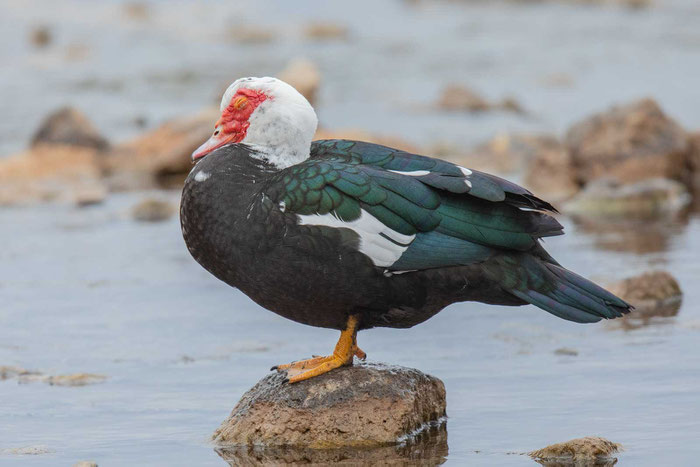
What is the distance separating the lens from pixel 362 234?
566 centimetres

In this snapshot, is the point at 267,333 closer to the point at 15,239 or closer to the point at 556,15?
the point at 15,239

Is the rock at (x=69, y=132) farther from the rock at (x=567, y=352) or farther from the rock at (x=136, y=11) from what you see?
the rock at (x=136, y=11)

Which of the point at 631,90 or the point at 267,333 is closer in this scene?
the point at 267,333

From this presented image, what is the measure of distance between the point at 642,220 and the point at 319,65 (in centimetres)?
1316

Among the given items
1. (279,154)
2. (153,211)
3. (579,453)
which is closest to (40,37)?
(153,211)

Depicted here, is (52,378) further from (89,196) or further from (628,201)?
(628,201)

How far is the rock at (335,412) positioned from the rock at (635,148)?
22.9 ft

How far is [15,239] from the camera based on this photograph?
11.2 metres

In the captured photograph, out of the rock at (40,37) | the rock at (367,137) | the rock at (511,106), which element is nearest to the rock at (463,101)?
the rock at (511,106)

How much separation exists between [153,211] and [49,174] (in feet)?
10.2

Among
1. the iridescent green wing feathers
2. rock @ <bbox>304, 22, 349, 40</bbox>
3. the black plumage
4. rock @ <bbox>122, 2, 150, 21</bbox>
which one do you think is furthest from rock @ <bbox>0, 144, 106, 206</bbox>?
rock @ <bbox>122, 2, 150, 21</bbox>

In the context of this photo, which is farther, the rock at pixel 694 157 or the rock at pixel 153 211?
the rock at pixel 694 157

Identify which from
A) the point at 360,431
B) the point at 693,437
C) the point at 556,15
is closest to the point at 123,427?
the point at 360,431

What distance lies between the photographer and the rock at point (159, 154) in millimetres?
14009
